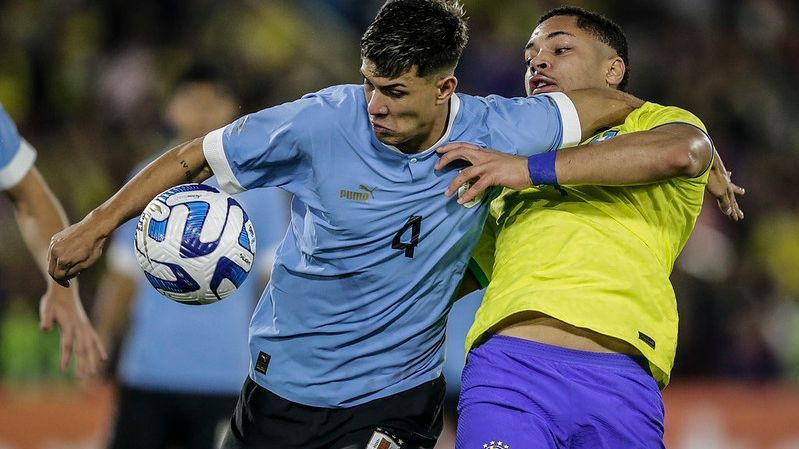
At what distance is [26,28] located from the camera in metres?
11.2

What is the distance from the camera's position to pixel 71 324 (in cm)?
479

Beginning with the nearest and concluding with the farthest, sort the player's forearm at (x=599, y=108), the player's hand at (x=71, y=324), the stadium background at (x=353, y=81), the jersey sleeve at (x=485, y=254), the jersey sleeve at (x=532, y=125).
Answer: the jersey sleeve at (x=532, y=125), the player's forearm at (x=599, y=108), the jersey sleeve at (x=485, y=254), the player's hand at (x=71, y=324), the stadium background at (x=353, y=81)

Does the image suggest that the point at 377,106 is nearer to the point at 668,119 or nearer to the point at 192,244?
the point at 192,244

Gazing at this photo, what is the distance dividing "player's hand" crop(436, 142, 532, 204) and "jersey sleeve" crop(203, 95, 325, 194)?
0.48 meters

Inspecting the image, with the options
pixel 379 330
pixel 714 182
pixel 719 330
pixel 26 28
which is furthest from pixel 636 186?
pixel 26 28

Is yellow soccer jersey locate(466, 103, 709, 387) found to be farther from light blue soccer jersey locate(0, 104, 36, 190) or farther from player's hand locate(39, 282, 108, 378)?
light blue soccer jersey locate(0, 104, 36, 190)

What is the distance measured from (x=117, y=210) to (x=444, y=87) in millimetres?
1158

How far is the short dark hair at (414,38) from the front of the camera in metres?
3.88

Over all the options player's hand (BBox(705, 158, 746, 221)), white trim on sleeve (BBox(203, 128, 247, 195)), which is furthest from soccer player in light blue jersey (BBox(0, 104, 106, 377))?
player's hand (BBox(705, 158, 746, 221))

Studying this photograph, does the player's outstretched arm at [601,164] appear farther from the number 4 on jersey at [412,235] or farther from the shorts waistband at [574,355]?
the shorts waistband at [574,355]

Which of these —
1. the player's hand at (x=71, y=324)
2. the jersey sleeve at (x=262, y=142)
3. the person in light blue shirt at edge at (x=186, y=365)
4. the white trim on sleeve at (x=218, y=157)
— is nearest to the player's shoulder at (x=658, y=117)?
the jersey sleeve at (x=262, y=142)

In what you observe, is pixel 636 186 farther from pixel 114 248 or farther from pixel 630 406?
pixel 114 248

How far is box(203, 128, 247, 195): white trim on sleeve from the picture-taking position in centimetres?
394

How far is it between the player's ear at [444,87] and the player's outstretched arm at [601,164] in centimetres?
26
